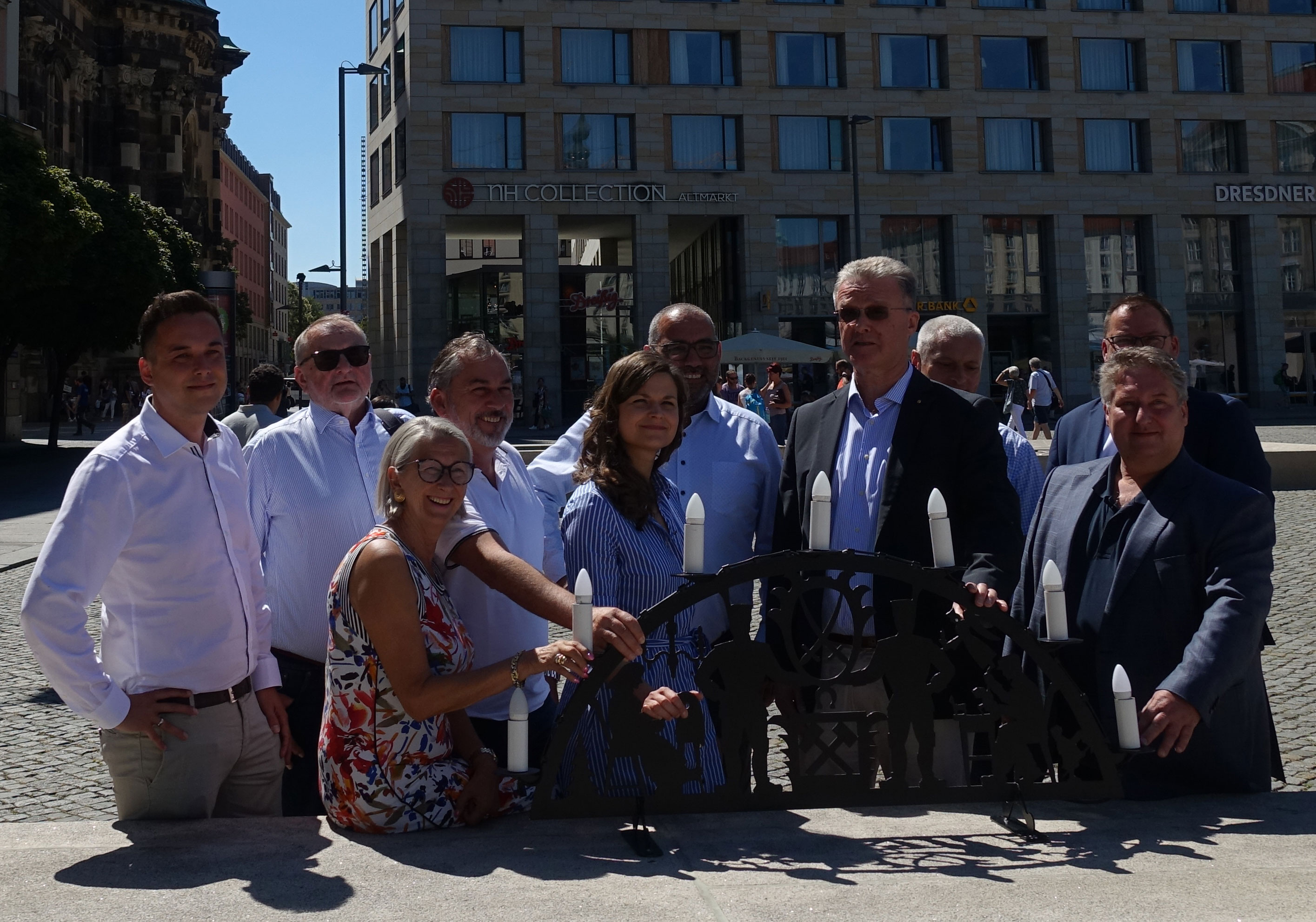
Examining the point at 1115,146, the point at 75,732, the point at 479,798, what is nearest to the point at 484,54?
the point at 1115,146

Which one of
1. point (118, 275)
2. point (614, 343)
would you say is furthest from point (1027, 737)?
point (614, 343)

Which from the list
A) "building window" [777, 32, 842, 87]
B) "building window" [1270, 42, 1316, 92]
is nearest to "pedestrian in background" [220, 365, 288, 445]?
"building window" [777, 32, 842, 87]

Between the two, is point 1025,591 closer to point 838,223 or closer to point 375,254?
point 838,223

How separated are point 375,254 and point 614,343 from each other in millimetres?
11257

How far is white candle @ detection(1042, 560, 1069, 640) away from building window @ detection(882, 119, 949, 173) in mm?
42652

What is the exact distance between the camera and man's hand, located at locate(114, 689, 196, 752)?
3225 millimetres

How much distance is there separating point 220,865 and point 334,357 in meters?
2.01

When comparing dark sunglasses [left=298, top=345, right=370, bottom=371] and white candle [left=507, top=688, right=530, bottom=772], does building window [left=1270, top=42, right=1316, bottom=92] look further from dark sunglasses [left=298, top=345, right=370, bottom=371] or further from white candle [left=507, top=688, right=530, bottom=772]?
white candle [left=507, top=688, right=530, bottom=772]

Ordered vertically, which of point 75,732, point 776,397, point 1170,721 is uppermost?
point 776,397

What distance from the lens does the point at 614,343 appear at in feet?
143

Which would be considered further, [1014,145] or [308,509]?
[1014,145]

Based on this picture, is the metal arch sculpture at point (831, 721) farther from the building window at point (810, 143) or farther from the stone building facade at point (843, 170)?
the building window at point (810, 143)

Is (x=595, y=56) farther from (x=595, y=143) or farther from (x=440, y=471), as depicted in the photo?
(x=440, y=471)

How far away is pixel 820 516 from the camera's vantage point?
9.62ft
